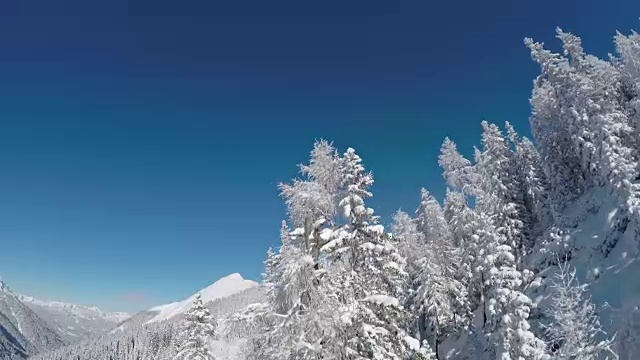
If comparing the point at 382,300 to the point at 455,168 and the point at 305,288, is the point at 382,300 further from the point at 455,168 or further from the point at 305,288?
the point at 455,168

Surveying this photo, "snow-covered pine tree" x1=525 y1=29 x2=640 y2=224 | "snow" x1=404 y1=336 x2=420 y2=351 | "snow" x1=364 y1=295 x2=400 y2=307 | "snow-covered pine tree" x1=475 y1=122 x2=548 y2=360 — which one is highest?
"snow-covered pine tree" x1=525 y1=29 x2=640 y2=224

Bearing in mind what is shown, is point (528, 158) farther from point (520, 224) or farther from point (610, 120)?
point (610, 120)

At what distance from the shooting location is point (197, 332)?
104 feet

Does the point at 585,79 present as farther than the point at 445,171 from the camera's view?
No

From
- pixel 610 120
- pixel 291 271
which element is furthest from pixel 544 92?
pixel 291 271

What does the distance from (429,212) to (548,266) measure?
15.1 m

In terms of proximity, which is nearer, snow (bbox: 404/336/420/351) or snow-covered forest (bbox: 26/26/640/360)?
snow-covered forest (bbox: 26/26/640/360)

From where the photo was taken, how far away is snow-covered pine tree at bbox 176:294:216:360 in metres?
30.8

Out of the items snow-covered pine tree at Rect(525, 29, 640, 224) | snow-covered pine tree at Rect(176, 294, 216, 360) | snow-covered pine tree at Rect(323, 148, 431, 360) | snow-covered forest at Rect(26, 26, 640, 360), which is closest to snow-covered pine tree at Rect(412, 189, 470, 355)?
snow-covered forest at Rect(26, 26, 640, 360)

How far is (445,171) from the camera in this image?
174 feet

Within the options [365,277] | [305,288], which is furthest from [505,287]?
[305,288]

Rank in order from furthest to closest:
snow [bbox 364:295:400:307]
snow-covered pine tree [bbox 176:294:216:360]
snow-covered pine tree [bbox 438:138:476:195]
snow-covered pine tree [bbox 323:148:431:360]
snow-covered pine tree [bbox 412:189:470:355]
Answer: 1. snow-covered pine tree [bbox 438:138:476:195]
2. snow-covered pine tree [bbox 412:189:470:355]
3. snow-covered pine tree [bbox 176:294:216:360]
4. snow [bbox 364:295:400:307]
5. snow-covered pine tree [bbox 323:148:431:360]

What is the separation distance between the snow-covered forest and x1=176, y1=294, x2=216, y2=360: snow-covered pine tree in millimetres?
104

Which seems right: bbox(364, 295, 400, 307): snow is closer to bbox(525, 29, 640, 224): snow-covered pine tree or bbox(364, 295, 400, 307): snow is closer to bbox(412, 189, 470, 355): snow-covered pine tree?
bbox(525, 29, 640, 224): snow-covered pine tree
